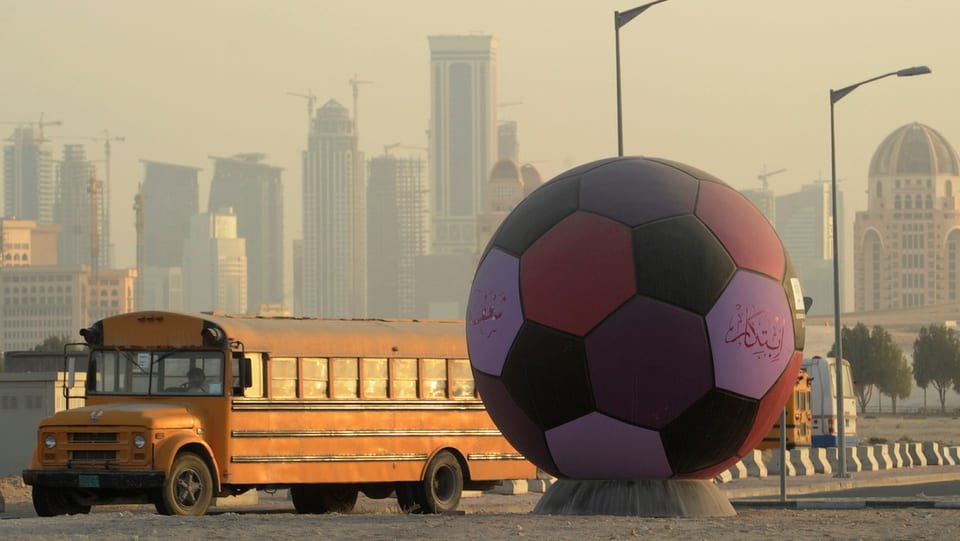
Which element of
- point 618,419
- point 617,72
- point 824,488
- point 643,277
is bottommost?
point 824,488

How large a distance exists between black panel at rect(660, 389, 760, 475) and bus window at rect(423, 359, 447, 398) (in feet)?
24.3

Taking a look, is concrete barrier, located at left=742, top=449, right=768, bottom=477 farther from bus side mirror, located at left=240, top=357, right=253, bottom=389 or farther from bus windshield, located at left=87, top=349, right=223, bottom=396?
bus windshield, located at left=87, top=349, right=223, bottom=396

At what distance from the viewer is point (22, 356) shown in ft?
144

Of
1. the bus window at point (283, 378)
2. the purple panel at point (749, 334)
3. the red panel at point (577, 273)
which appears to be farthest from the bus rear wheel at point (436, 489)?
the purple panel at point (749, 334)

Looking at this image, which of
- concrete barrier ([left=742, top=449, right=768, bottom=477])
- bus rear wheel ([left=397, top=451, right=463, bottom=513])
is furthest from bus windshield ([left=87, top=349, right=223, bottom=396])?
concrete barrier ([left=742, top=449, right=768, bottom=477])

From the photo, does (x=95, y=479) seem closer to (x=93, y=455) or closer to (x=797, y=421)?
(x=93, y=455)

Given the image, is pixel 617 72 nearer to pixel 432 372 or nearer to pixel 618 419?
pixel 432 372

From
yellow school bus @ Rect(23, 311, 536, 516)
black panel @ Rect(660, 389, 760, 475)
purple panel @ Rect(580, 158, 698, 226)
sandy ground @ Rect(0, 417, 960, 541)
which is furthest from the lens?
yellow school bus @ Rect(23, 311, 536, 516)

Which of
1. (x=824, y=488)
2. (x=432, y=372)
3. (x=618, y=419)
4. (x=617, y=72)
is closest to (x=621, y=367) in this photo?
(x=618, y=419)

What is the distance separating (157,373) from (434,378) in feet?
14.2

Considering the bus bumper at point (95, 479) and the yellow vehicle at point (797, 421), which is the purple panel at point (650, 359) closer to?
the bus bumper at point (95, 479)

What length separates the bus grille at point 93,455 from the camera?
76.9ft

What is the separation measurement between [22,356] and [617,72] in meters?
17.1

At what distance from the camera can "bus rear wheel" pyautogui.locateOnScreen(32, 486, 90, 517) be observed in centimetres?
2377
